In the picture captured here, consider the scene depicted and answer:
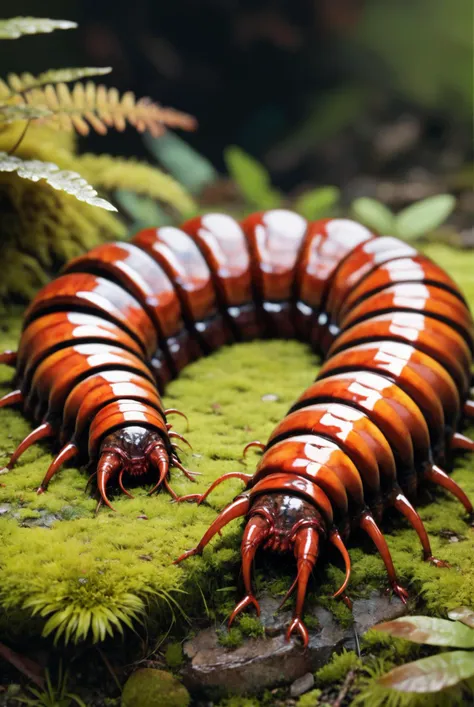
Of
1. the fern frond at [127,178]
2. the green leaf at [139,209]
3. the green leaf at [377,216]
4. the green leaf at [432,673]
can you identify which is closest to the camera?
the green leaf at [432,673]

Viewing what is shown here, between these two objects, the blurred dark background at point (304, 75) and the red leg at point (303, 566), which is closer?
the red leg at point (303, 566)

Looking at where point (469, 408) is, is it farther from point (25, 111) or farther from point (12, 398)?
point (25, 111)

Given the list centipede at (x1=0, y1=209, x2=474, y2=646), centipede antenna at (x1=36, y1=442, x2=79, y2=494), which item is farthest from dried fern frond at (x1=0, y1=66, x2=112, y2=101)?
centipede antenna at (x1=36, y1=442, x2=79, y2=494)

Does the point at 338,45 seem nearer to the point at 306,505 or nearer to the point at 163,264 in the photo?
the point at 163,264

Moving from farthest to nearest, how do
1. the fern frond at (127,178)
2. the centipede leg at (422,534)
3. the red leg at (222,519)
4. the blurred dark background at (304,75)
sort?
the blurred dark background at (304,75)
the fern frond at (127,178)
the centipede leg at (422,534)
the red leg at (222,519)

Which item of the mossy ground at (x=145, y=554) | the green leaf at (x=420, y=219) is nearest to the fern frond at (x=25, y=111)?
the mossy ground at (x=145, y=554)

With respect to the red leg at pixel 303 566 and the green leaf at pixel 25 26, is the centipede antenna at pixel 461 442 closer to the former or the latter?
the red leg at pixel 303 566

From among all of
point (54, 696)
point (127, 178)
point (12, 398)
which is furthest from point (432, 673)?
point (127, 178)

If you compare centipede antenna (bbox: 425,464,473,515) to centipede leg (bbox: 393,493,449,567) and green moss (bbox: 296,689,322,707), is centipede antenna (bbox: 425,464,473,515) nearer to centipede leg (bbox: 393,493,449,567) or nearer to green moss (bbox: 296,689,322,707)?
centipede leg (bbox: 393,493,449,567)

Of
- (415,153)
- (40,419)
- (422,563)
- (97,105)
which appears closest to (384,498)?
(422,563)
